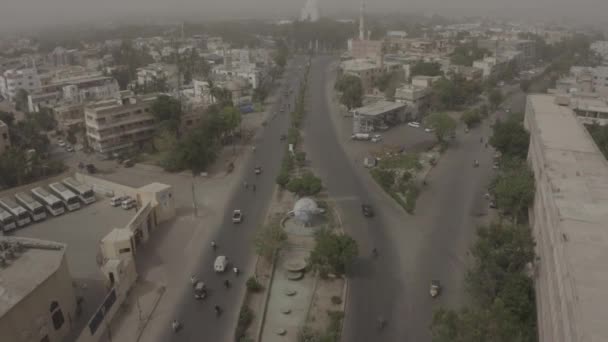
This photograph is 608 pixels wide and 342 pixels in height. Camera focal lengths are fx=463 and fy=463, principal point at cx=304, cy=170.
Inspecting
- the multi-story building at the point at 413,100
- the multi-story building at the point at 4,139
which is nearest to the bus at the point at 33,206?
the multi-story building at the point at 4,139

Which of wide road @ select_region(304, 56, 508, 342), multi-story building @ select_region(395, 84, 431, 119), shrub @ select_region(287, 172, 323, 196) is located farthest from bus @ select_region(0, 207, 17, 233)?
multi-story building @ select_region(395, 84, 431, 119)

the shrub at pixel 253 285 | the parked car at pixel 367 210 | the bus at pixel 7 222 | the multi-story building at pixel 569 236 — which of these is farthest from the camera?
the parked car at pixel 367 210

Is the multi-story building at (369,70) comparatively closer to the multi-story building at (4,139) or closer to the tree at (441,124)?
the tree at (441,124)

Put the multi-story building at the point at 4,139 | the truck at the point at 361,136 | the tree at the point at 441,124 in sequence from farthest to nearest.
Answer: the truck at the point at 361,136 < the tree at the point at 441,124 < the multi-story building at the point at 4,139

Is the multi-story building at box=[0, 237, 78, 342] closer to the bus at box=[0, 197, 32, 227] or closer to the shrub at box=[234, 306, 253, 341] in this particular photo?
the shrub at box=[234, 306, 253, 341]

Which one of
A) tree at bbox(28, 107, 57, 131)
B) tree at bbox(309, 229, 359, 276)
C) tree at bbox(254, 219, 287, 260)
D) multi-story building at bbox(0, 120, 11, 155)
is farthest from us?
tree at bbox(28, 107, 57, 131)

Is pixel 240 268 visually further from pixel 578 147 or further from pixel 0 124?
pixel 0 124
